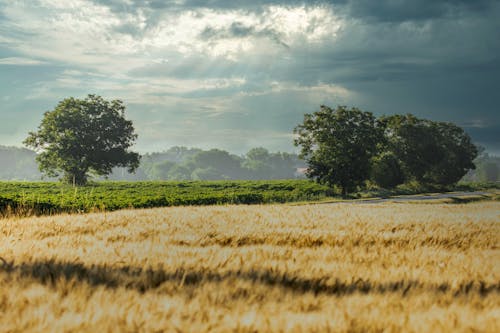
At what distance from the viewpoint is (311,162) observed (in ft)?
145

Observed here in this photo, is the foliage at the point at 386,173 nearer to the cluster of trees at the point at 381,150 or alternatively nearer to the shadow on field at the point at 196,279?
the cluster of trees at the point at 381,150

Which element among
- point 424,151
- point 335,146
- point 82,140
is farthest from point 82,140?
point 424,151

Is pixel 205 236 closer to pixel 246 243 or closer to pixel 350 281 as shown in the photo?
pixel 246 243

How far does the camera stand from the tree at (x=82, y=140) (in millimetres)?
55781

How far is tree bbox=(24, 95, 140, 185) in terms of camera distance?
55.8 m

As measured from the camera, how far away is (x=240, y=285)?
147 inches

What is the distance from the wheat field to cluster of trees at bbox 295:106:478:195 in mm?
37574

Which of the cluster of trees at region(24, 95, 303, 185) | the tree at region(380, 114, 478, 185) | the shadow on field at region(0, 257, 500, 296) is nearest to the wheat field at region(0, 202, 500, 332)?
the shadow on field at region(0, 257, 500, 296)

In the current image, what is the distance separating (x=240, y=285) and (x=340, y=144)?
41.1 meters

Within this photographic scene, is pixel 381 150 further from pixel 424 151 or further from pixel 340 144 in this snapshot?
pixel 424 151

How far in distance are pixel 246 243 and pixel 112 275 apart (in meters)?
2.83

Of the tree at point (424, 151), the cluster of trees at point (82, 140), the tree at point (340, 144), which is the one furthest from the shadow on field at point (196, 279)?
the tree at point (424, 151)

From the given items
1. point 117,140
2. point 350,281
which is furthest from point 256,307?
point 117,140

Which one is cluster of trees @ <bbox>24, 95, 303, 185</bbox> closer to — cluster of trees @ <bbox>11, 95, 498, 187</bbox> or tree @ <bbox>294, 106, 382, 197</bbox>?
cluster of trees @ <bbox>11, 95, 498, 187</bbox>
